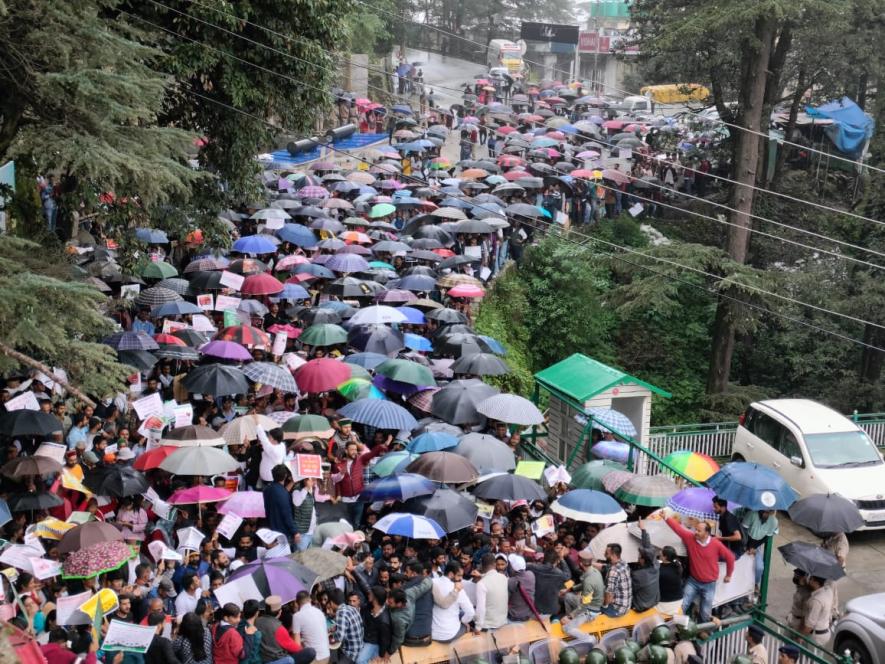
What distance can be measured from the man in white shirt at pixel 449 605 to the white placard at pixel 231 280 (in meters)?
8.77

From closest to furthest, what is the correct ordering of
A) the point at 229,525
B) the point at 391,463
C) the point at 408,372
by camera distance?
1. the point at 229,525
2. the point at 391,463
3. the point at 408,372

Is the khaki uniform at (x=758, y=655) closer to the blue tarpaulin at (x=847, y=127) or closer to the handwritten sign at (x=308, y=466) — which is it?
the handwritten sign at (x=308, y=466)

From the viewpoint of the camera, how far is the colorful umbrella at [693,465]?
14.1 metres

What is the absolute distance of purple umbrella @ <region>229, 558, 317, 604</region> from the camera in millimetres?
9344

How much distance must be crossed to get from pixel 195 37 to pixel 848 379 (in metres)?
19.8

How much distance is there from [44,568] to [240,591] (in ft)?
5.88

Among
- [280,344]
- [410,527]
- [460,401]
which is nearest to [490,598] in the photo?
[410,527]

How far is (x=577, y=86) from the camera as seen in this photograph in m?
59.6

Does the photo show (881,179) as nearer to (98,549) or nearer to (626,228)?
(626,228)

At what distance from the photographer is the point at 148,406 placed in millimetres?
12594

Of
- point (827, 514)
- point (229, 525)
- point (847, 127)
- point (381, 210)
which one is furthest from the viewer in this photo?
point (847, 127)

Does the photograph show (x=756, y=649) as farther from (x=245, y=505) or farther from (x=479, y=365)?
(x=479, y=365)

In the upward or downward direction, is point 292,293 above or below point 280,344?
above

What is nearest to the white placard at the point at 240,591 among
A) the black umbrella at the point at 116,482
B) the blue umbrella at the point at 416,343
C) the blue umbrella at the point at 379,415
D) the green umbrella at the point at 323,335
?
the black umbrella at the point at 116,482
